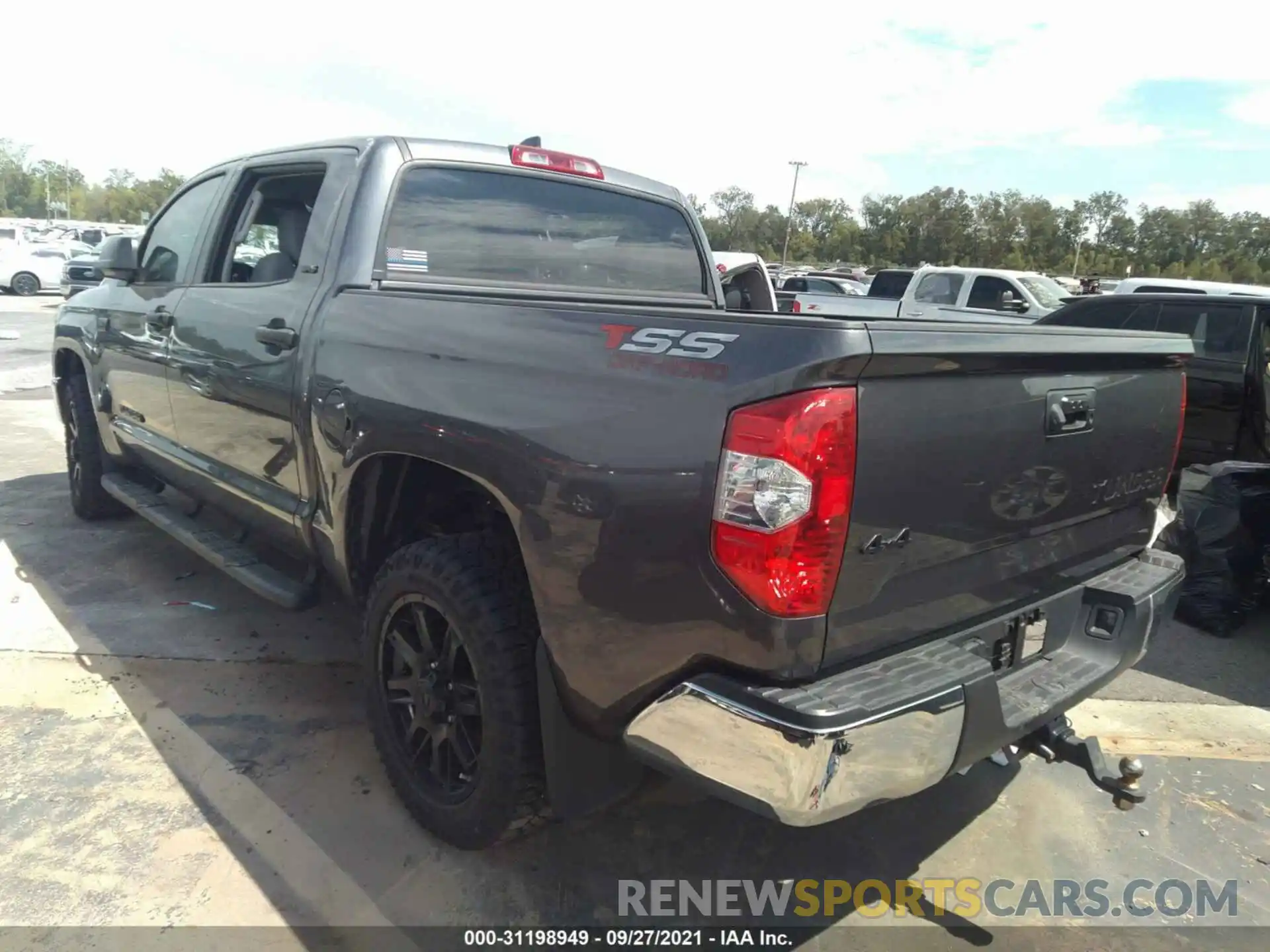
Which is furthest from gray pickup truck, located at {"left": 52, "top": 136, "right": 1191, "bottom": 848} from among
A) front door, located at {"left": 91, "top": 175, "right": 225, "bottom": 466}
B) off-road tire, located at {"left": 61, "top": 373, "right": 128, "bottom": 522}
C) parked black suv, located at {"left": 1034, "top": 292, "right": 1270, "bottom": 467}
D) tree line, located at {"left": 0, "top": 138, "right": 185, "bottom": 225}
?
tree line, located at {"left": 0, "top": 138, "right": 185, "bottom": 225}

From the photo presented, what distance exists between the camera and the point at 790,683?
1742 millimetres

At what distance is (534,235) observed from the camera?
3373mm

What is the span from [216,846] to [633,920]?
1.22m

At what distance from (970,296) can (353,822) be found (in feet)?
46.5

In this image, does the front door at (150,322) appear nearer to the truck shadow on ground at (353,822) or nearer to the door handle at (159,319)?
the door handle at (159,319)

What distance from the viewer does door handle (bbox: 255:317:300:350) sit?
2.86 meters

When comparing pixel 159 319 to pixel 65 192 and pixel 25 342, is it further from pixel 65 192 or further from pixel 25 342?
pixel 65 192

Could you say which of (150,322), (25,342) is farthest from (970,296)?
(25,342)

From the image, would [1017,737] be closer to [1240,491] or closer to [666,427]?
[666,427]

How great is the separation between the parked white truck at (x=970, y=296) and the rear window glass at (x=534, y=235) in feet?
32.2

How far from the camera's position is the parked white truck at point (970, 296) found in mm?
13820

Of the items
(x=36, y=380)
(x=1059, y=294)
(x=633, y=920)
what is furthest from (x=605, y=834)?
(x=1059, y=294)

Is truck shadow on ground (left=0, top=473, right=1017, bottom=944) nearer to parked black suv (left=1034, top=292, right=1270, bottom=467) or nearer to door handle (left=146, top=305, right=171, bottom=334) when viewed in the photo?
door handle (left=146, top=305, right=171, bottom=334)

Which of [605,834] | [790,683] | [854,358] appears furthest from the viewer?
[605,834]
